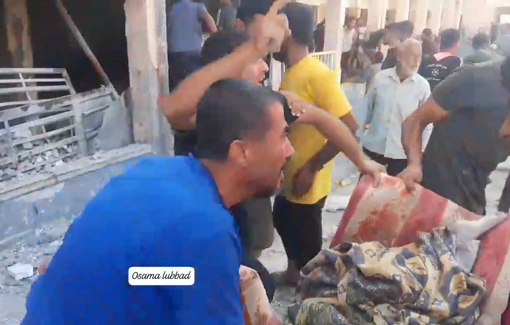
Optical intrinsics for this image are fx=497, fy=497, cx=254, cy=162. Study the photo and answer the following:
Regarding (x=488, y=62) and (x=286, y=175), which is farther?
(x=286, y=175)

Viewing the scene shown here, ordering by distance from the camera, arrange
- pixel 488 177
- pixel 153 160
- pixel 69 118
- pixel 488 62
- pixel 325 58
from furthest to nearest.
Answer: pixel 69 118, pixel 325 58, pixel 488 177, pixel 488 62, pixel 153 160

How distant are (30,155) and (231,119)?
182 cm

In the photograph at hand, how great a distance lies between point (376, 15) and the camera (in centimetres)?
172

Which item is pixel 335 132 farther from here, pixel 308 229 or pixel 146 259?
pixel 146 259

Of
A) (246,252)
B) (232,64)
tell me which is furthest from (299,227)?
(232,64)

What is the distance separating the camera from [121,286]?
0.85m

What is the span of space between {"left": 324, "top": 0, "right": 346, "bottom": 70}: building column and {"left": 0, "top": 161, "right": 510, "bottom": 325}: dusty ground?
1.36ft

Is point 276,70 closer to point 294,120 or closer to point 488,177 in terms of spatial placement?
point 294,120

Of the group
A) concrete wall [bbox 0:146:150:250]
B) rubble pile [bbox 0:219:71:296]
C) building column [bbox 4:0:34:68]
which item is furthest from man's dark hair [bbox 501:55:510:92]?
building column [bbox 4:0:34:68]

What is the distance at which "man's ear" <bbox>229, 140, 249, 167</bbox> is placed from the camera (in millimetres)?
1057

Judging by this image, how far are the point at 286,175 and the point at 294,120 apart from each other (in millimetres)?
276

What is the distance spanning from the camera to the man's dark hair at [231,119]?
1068mm

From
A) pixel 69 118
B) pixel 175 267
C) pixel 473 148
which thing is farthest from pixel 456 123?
pixel 69 118

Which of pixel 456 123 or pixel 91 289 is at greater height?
pixel 456 123
